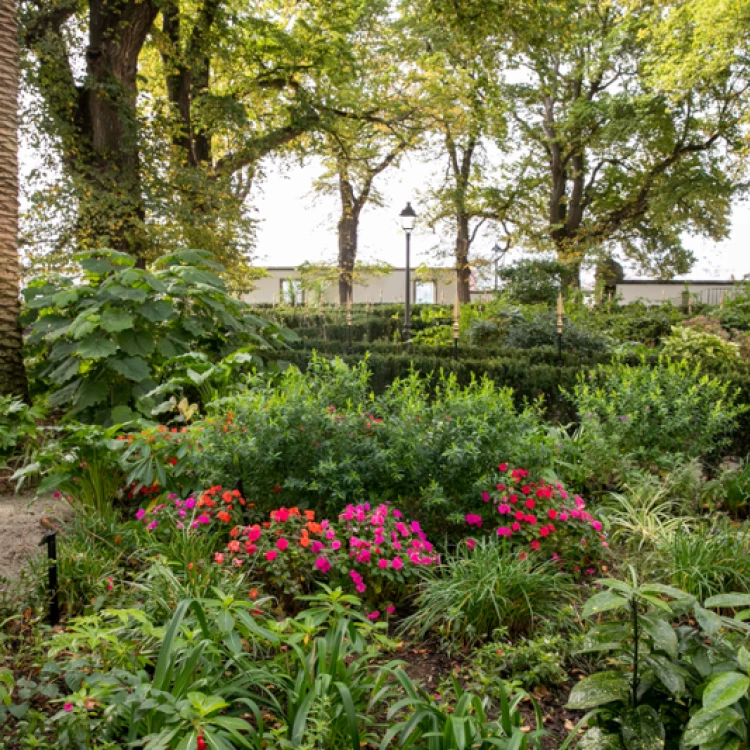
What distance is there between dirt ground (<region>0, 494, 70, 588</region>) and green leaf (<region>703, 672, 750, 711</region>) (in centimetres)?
284

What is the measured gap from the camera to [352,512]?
2.83 m

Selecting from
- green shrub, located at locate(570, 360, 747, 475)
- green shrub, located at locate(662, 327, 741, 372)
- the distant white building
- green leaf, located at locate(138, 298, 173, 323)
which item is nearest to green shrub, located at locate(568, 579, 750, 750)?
green shrub, located at locate(570, 360, 747, 475)

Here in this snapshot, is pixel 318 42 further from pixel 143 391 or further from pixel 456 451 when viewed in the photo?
pixel 456 451

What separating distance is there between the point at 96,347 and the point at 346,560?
273 centimetres

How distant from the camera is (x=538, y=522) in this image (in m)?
3.07

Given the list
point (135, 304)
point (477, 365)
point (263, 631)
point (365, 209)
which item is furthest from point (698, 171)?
point (263, 631)

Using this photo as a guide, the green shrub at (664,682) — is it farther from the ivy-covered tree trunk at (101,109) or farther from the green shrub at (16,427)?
the ivy-covered tree trunk at (101,109)

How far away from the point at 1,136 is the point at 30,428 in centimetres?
258

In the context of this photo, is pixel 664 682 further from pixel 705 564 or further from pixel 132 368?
pixel 132 368

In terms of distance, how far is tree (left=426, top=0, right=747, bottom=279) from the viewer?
722 inches

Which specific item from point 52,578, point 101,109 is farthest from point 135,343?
point 101,109

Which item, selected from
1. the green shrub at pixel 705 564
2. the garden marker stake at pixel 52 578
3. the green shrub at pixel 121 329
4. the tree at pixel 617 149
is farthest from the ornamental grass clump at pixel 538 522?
the tree at pixel 617 149

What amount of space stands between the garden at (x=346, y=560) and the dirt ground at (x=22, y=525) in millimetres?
53

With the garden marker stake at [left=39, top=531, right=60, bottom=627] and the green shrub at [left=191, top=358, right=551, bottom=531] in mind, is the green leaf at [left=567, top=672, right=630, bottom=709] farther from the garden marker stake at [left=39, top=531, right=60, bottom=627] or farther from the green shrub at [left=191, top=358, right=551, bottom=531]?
the garden marker stake at [left=39, top=531, right=60, bottom=627]
